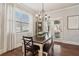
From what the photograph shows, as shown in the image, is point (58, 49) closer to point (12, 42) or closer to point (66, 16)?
point (66, 16)

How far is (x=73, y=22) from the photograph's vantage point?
1.57 m

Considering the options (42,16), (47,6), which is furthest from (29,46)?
(47,6)

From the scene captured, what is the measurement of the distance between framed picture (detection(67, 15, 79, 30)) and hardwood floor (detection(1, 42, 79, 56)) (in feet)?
1.21

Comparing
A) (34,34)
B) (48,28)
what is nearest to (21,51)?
(34,34)

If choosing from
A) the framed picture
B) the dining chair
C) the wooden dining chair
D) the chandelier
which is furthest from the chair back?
the framed picture

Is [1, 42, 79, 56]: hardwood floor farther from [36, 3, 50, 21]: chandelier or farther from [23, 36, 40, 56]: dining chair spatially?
[36, 3, 50, 21]: chandelier

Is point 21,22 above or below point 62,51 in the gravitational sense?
above

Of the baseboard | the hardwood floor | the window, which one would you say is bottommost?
the hardwood floor

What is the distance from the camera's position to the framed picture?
1.50m

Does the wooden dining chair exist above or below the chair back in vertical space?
below

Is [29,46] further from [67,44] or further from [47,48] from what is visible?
[67,44]

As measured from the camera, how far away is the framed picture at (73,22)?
1.50 metres

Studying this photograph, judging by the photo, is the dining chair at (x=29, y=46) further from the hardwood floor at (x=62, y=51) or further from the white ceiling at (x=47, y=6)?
the white ceiling at (x=47, y=6)

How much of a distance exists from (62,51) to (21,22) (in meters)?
0.96
